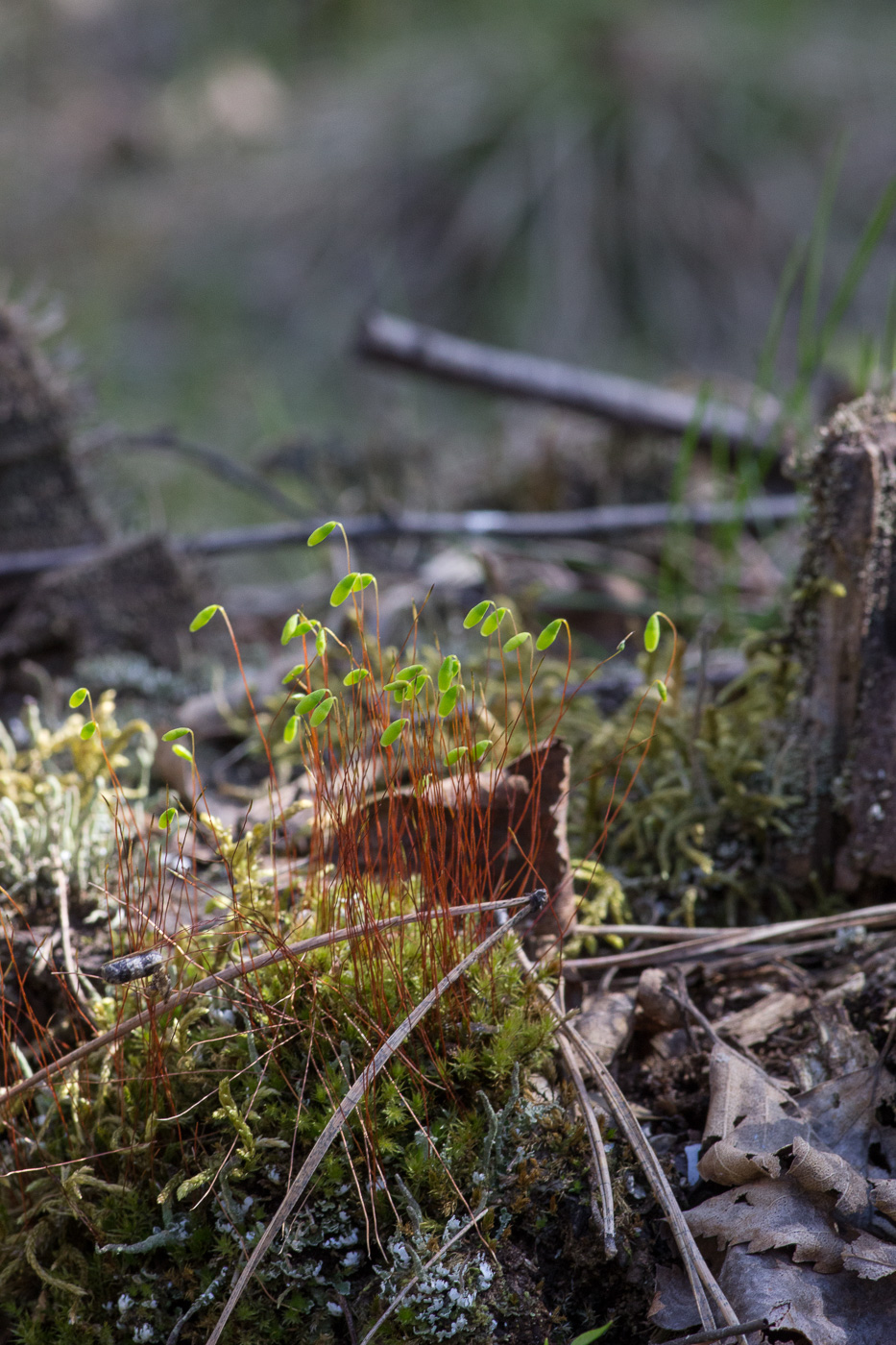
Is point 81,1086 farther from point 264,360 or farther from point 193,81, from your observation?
point 193,81

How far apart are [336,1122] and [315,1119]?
90mm

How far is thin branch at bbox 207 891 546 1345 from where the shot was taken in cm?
103

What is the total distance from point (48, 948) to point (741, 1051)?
96 cm

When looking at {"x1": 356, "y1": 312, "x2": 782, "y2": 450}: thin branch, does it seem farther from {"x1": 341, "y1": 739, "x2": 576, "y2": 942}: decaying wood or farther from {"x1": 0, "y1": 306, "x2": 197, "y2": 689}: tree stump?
{"x1": 341, "y1": 739, "x2": 576, "y2": 942}: decaying wood

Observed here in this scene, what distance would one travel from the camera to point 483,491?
371 cm

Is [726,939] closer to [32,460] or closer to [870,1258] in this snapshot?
[870,1258]

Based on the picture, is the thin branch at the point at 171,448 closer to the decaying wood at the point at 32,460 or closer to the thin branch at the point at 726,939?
the decaying wood at the point at 32,460

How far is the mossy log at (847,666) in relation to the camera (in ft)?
4.99

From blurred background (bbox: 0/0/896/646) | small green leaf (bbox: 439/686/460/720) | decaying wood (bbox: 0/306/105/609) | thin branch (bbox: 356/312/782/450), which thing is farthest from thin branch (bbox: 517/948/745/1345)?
blurred background (bbox: 0/0/896/646)

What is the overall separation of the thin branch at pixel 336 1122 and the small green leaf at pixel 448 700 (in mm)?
238

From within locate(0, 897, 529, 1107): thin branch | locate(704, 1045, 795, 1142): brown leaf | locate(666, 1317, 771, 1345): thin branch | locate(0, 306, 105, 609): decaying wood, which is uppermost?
locate(0, 306, 105, 609): decaying wood

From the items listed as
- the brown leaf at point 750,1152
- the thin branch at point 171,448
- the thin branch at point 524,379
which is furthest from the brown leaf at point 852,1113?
A: the thin branch at point 524,379

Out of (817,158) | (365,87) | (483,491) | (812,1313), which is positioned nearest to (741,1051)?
(812,1313)

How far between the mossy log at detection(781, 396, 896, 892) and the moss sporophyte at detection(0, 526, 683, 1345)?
23.8 inches
